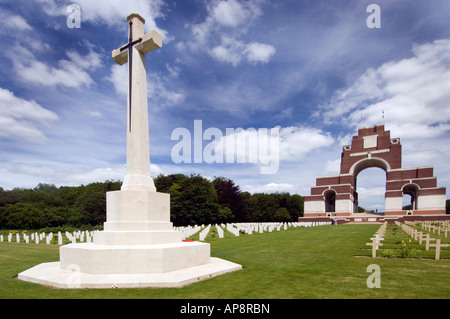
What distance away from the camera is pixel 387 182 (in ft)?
142

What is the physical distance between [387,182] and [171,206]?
1359 inches

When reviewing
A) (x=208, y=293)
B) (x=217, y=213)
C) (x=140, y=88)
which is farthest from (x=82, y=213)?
(x=208, y=293)

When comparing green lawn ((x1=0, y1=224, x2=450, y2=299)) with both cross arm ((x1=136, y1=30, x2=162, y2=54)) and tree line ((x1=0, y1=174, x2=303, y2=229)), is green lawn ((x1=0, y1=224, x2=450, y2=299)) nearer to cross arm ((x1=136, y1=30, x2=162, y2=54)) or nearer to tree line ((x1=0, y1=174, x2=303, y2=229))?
cross arm ((x1=136, y1=30, x2=162, y2=54))

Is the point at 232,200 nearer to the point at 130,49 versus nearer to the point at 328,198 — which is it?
the point at 328,198

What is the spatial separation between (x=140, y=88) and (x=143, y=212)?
127 inches

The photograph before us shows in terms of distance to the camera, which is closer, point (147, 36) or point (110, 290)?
point (110, 290)

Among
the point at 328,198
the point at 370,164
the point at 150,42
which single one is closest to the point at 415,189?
the point at 370,164

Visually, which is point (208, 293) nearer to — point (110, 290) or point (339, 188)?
point (110, 290)

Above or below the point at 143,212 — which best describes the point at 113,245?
below

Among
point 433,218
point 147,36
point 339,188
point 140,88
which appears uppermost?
point 147,36

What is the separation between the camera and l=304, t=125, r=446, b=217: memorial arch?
39.6 meters

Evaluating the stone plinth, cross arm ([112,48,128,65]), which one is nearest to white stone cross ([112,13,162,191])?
cross arm ([112,48,128,65])

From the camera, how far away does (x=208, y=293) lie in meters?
4.22

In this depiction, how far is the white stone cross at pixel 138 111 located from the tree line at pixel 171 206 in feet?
84.6
